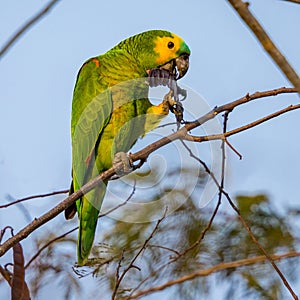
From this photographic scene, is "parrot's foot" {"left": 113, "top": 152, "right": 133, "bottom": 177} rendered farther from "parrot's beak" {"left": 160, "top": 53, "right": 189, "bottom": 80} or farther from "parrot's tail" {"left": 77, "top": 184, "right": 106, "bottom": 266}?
"parrot's beak" {"left": 160, "top": 53, "right": 189, "bottom": 80}

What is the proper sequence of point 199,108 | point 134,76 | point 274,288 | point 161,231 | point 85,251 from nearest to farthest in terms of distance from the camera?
point 199,108, point 85,251, point 134,76, point 274,288, point 161,231

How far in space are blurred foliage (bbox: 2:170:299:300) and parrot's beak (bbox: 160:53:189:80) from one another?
400 mm

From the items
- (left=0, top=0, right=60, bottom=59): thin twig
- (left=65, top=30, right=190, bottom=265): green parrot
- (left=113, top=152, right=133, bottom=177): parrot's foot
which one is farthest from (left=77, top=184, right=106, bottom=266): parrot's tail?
(left=0, top=0, right=60, bottom=59): thin twig

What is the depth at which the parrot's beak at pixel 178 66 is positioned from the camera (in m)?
2.24

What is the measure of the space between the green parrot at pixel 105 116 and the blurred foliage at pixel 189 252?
7.0 inches

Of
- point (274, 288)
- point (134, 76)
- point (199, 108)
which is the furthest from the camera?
point (274, 288)

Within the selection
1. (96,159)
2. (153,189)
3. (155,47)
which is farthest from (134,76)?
(153,189)

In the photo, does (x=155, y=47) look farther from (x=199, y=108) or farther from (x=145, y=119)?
(x=199, y=108)

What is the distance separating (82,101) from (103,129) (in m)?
0.17

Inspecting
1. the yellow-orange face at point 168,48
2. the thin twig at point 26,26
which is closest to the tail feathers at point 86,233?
the yellow-orange face at point 168,48

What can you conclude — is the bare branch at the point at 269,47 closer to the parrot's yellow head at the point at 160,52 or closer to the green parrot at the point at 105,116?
the green parrot at the point at 105,116

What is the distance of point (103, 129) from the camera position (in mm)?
2111

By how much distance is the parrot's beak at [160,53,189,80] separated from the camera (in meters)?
2.24

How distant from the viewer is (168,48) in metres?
2.29
